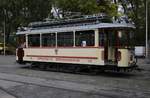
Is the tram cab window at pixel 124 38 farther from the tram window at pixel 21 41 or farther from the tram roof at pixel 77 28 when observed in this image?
the tram window at pixel 21 41

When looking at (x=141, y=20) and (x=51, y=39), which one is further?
(x=141, y=20)

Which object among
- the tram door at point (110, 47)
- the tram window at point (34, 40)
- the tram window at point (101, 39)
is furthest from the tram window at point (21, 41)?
the tram door at point (110, 47)

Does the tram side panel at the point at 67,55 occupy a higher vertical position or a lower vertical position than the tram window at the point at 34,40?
lower

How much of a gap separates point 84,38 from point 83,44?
375 mm

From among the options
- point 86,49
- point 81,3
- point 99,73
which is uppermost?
point 81,3

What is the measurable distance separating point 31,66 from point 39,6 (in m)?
28.2

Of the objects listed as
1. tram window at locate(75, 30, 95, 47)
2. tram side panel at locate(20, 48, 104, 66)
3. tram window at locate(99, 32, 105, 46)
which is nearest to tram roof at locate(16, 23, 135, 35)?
tram window at locate(75, 30, 95, 47)

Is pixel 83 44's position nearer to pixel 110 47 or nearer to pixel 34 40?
pixel 110 47

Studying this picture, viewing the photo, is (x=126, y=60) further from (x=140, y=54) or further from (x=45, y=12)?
(x=45, y=12)

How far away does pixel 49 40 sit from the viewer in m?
25.6

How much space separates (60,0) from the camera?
43062 millimetres

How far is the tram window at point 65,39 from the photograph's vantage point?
23719 millimetres

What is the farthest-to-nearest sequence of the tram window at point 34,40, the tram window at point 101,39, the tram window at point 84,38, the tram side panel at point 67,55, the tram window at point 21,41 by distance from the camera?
the tram window at point 21,41 → the tram window at point 34,40 → the tram window at point 84,38 → the tram side panel at point 67,55 → the tram window at point 101,39

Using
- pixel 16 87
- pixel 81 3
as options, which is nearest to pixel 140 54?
pixel 81 3
